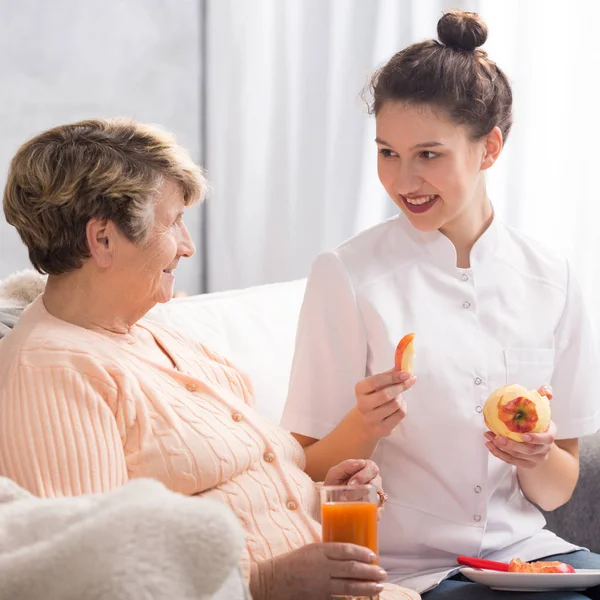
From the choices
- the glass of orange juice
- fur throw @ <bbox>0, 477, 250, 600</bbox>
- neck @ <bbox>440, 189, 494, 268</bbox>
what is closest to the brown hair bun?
neck @ <bbox>440, 189, 494, 268</bbox>

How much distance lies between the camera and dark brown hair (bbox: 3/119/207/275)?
152 cm

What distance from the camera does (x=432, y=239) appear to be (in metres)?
1.91

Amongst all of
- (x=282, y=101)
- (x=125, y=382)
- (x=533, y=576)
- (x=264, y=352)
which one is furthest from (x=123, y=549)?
(x=282, y=101)

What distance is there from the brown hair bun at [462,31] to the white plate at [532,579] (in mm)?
954

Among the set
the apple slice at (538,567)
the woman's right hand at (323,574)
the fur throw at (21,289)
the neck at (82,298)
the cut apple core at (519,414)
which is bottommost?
the apple slice at (538,567)

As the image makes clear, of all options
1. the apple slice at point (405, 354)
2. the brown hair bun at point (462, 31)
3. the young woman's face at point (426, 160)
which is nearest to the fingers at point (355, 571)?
the apple slice at point (405, 354)

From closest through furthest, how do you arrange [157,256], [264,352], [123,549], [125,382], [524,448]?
[123,549], [125,382], [157,256], [524,448], [264,352]

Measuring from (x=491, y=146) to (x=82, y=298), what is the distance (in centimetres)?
82

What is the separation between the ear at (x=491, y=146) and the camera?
185 centimetres

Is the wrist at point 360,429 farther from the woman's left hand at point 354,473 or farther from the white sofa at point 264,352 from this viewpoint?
the white sofa at point 264,352

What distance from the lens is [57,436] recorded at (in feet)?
4.44

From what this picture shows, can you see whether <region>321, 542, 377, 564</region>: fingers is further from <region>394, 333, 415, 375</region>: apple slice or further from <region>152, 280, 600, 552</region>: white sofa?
<region>152, 280, 600, 552</region>: white sofa

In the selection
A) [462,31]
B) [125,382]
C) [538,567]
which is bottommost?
[538,567]

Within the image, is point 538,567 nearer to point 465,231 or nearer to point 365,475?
point 365,475
